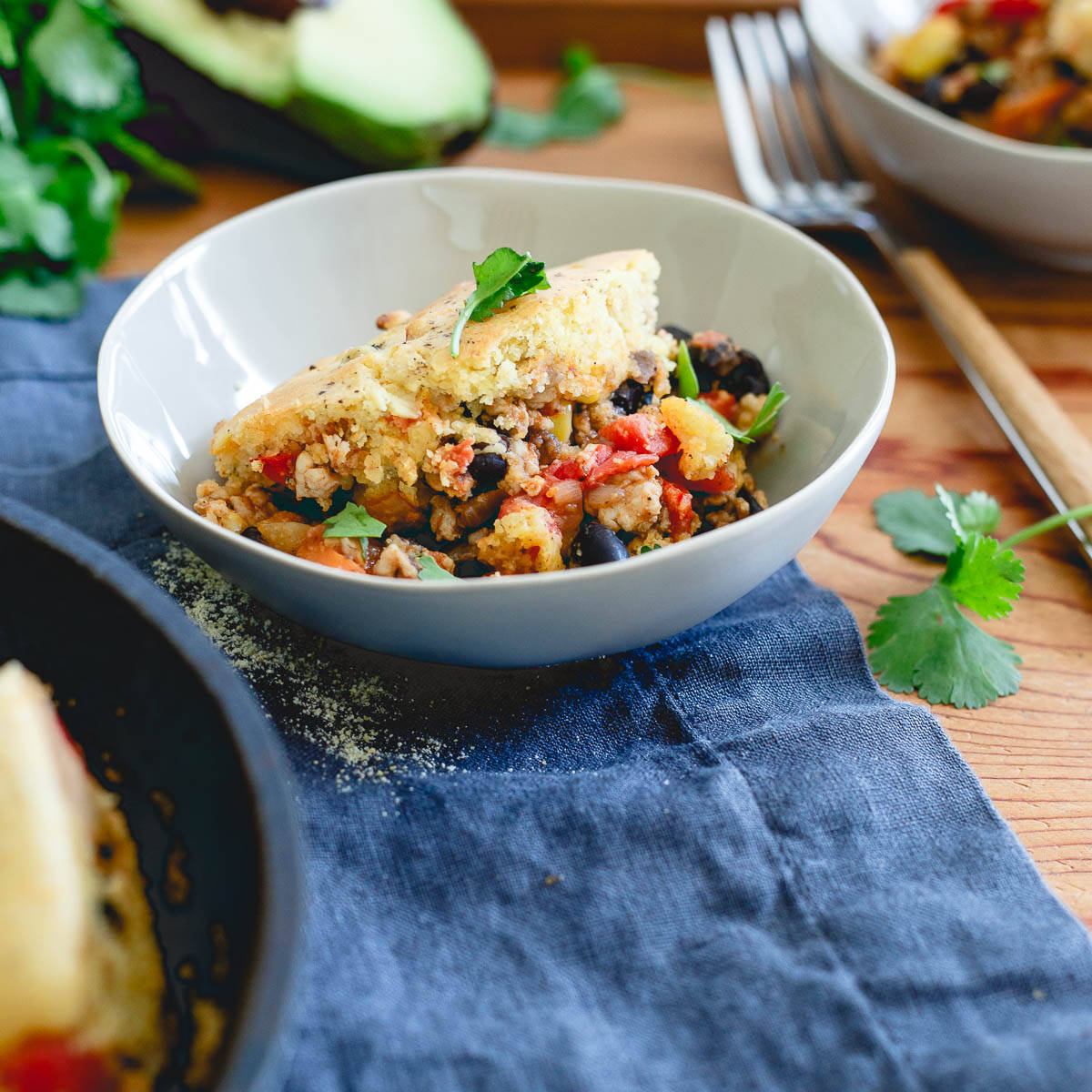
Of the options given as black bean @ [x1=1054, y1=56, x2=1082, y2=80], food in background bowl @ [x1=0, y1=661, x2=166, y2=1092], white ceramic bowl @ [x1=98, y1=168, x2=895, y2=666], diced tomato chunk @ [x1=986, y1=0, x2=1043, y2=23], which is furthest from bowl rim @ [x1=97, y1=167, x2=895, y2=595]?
diced tomato chunk @ [x1=986, y1=0, x2=1043, y2=23]

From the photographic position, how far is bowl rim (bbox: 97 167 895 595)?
133 cm

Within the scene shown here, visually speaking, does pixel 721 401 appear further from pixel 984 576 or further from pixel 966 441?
pixel 966 441

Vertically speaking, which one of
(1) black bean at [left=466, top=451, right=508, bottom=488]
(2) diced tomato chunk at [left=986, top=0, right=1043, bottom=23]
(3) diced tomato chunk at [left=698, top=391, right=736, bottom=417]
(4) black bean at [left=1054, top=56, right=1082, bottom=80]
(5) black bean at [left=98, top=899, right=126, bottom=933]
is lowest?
(5) black bean at [left=98, top=899, right=126, bottom=933]

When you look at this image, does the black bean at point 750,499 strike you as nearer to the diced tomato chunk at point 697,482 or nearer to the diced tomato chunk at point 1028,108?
the diced tomato chunk at point 697,482

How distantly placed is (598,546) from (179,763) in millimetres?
694

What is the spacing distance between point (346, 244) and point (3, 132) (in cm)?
102

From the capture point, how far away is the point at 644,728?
5.20ft

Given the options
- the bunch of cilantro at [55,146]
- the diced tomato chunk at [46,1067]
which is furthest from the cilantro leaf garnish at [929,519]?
the bunch of cilantro at [55,146]

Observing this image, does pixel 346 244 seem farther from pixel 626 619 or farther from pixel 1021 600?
pixel 1021 600

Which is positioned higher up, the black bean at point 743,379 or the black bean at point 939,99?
the black bean at point 939,99

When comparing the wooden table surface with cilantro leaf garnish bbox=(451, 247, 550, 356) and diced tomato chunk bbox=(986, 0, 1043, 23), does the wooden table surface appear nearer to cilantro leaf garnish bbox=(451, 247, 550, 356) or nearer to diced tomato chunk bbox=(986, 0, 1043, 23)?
diced tomato chunk bbox=(986, 0, 1043, 23)

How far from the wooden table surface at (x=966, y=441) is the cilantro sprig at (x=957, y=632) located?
0.04 m

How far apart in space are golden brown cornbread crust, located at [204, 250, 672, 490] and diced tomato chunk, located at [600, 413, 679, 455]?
0.23 feet

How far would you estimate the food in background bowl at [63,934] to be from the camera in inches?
32.9
